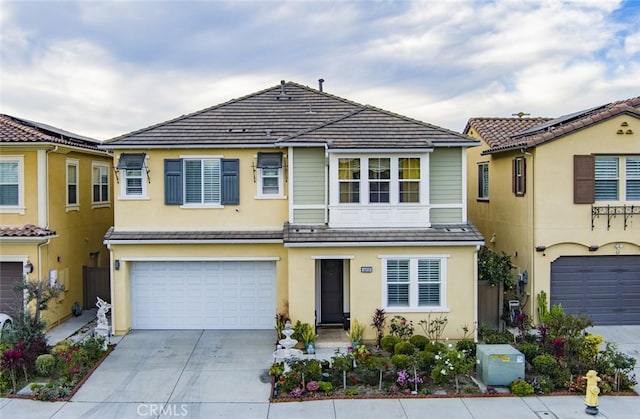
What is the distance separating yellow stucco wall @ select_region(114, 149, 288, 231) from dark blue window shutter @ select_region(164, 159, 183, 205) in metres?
0.13

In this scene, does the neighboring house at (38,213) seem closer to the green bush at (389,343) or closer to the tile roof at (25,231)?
the tile roof at (25,231)

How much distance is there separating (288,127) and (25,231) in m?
8.02

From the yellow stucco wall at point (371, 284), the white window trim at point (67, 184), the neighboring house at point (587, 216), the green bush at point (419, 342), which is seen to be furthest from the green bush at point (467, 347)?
the white window trim at point (67, 184)

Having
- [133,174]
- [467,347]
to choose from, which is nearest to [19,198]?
[133,174]

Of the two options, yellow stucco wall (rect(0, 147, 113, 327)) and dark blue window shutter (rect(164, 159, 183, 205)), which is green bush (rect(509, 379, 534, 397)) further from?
yellow stucco wall (rect(0, 147, 113, 327))

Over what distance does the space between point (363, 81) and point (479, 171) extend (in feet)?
18.2

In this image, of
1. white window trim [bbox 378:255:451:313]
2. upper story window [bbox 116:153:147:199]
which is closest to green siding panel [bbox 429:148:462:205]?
white window trim [bbox 378:255:451:313]

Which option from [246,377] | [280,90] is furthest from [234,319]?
[280,90]

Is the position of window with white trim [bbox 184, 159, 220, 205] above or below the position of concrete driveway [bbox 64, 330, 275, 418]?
above

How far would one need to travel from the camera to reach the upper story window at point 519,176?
50.4ft

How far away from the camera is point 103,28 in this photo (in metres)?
15.0

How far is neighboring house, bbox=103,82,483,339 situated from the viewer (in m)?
13.8

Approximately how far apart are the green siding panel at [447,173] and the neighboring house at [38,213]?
1092 centimetres

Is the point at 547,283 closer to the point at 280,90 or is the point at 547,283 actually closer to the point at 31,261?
the point at 280,90
